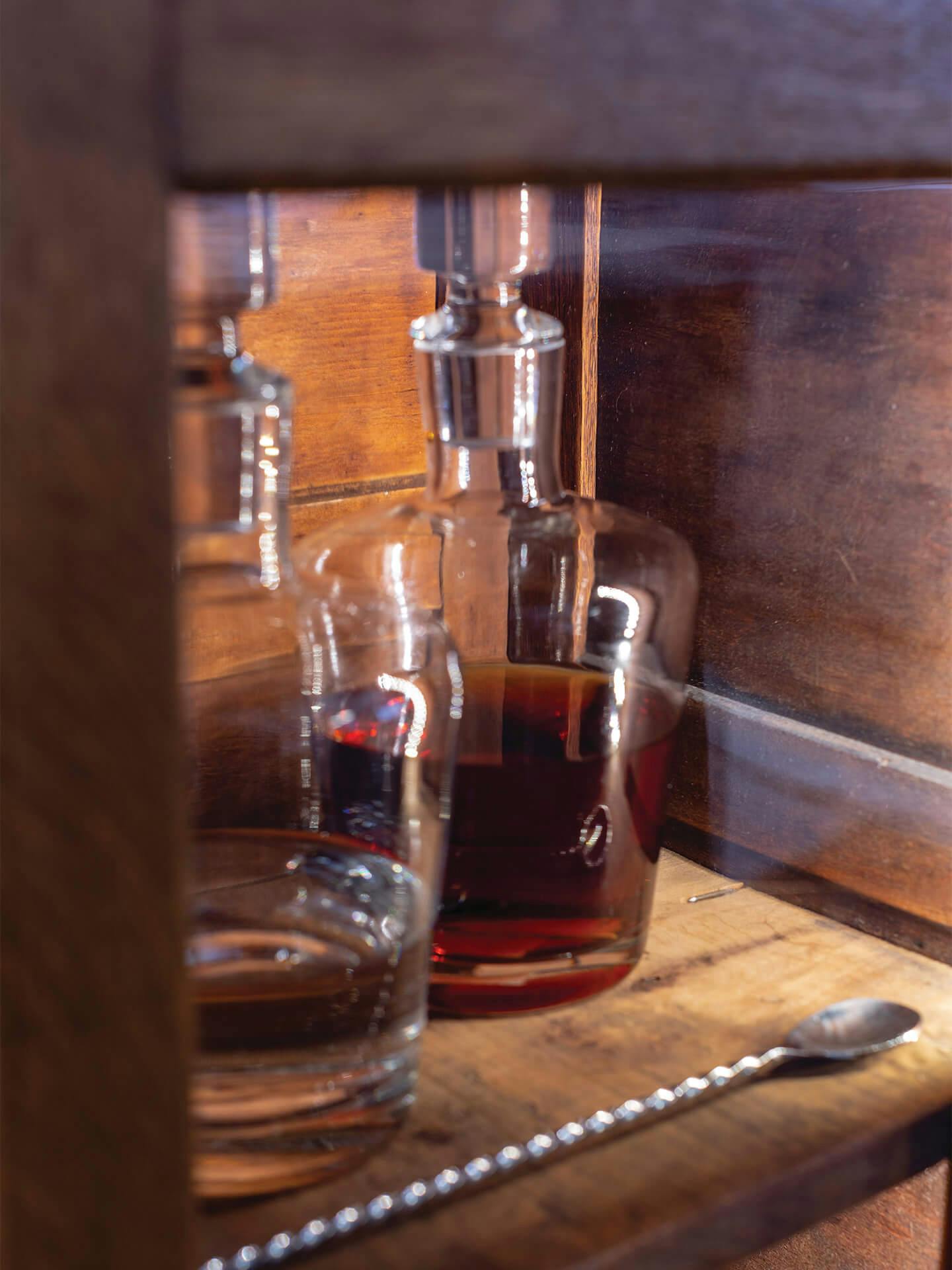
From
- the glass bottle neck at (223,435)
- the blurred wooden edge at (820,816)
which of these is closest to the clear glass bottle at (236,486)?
the glass bottle neck at (223,435)

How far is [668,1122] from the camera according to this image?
41 centimetres

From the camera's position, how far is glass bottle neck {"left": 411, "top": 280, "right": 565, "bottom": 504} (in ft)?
1.49

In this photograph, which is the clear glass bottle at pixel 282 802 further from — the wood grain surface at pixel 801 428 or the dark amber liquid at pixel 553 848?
the wood grain surface at pixel 801 428

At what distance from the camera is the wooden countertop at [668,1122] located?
1.17 ft

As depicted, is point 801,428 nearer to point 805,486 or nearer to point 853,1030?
point 805,486

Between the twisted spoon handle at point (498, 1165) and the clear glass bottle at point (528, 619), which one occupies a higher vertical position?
the clear glass bottle at point (528, 619)

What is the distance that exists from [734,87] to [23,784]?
7.1 inches

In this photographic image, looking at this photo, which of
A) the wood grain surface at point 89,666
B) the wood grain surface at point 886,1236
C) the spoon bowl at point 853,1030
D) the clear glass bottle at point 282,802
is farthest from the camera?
the wood grain surface at point 886,1236

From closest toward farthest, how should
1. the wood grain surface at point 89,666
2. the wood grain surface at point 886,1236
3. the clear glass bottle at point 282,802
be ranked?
the wood grain surface at point 89,666, the clear glass bottle at point 282,802, the wood grain surface at point 886,1236

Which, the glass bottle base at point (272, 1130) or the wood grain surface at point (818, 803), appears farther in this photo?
the wood grain surface at point (818, 803)

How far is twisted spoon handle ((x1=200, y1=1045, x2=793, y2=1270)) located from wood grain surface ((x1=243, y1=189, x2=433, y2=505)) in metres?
0.29

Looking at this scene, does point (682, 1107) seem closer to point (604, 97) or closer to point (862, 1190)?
point (862, 1190)

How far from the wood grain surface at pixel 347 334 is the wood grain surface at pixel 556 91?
0.32 meters

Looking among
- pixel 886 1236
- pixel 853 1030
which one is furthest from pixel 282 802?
pixel 886 1236
